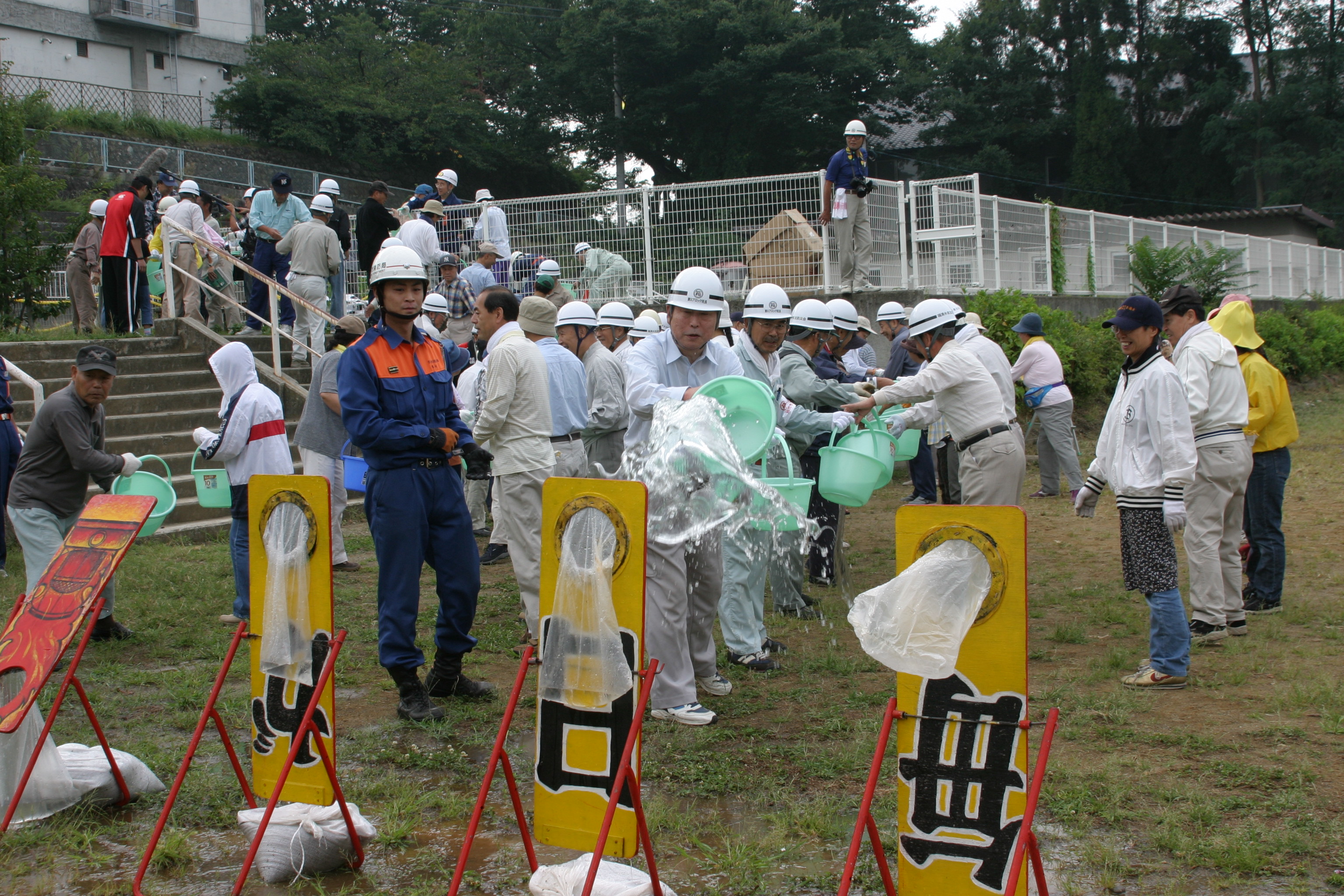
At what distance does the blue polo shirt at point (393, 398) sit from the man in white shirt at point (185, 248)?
9.72 m

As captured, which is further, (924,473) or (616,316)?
(924,473)

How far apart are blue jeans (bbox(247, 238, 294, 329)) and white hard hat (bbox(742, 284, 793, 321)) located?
30.6ft

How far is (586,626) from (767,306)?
3.30 m

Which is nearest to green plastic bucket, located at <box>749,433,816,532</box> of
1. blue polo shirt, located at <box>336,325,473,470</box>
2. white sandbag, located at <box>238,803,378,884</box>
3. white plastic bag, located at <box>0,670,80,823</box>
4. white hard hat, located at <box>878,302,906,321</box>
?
blue polo shirt, located at <box>336,325,473,470</box>

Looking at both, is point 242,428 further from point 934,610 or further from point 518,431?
point 934,610

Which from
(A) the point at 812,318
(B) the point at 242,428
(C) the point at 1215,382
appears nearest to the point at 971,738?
(C) the point at 1215,382

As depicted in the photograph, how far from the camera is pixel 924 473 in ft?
35.9

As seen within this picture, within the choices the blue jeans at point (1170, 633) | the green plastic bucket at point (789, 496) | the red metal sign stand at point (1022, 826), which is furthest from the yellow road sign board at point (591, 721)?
the blue jeans at point (1170, 633)

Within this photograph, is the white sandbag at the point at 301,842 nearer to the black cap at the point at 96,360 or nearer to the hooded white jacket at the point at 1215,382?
the black cap at the point at 96,360

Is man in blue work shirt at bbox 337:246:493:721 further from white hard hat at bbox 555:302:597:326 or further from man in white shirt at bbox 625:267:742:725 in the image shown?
white hard hat at bbox 555:302:597:326

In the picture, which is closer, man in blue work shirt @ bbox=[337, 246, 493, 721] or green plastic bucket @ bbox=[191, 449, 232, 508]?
man in blue work shirt @ bbox=[337, 246, 493, 721]

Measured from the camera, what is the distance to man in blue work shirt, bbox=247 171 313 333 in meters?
13.8

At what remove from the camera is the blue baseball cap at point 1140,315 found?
545 cm

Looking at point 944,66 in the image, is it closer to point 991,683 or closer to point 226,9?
point 226,9
